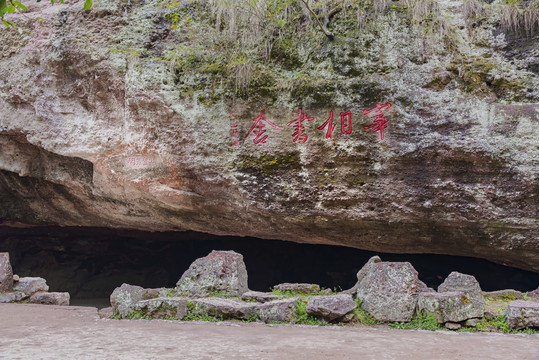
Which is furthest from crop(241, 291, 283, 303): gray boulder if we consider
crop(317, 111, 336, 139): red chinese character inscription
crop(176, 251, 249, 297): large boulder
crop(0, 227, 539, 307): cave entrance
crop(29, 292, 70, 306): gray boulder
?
crop(0, 227, 539, 307): cave entrance

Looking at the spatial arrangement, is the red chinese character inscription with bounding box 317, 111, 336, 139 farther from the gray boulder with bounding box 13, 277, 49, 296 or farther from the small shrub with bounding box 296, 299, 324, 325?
the gray boulder with bounding box 13, 277, 49, 296

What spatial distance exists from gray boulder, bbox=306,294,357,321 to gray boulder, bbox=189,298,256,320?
54 cm

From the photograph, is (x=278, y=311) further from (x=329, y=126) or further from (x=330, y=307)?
(x=329, y=126)

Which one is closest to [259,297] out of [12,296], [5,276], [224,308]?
[224,308]

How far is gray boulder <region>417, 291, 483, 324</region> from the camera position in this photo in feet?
12.1

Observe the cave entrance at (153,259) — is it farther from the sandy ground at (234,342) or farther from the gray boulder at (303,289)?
the sandy ground at (234,342)

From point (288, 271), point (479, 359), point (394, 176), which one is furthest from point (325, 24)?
point (288, 271)

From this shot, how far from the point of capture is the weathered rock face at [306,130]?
4.46 metres

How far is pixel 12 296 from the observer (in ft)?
18.8

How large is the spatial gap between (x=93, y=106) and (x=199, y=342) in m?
3.69

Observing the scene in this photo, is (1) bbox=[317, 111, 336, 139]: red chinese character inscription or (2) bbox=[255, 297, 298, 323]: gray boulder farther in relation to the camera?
(1) bbox=[317, 111, 336, 139]: red chinese character inscription

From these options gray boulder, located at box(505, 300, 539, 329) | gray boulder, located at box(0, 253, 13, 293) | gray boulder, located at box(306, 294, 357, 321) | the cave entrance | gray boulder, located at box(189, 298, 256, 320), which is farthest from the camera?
the cave entrance

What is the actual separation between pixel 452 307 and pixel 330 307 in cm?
100

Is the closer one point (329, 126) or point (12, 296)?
point (329, 126)
